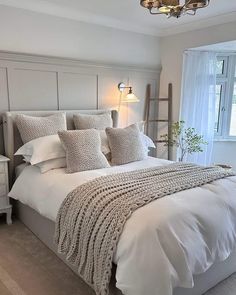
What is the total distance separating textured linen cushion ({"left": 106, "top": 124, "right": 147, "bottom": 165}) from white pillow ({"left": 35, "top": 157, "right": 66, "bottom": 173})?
0.55 meters

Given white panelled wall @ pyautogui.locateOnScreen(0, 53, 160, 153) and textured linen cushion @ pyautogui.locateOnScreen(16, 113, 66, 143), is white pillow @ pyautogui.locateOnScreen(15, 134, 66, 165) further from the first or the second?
white panelled wall @ pyautogui.locateOnScreen(0, 53, 160, 153)

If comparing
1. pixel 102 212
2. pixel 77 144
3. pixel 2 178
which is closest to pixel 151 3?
pixel 77 144

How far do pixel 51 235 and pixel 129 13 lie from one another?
108 inches

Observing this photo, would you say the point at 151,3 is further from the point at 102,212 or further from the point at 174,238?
the point at 174,238

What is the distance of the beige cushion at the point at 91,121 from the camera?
10.6 ft

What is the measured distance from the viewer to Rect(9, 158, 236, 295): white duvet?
4.80ft

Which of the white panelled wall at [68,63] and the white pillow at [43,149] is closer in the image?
the white pillow at [43,149]

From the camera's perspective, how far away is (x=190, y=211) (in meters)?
1.73

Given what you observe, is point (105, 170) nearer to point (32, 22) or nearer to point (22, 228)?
point (22, 228)

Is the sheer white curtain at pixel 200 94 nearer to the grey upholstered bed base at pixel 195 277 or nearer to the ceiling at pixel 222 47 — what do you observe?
the ceiling at pixel 222 47

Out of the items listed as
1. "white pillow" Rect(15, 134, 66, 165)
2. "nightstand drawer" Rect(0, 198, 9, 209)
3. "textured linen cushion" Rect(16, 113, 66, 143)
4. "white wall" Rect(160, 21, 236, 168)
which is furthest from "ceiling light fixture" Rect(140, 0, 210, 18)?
→ "nightstand drawer" Rect(0, 198, 9, 209)

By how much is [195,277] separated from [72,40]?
297 cm

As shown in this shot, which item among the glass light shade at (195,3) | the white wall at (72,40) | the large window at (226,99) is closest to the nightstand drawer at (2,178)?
the white wall at (72,40)

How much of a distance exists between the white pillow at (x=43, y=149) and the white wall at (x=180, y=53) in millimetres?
2257
